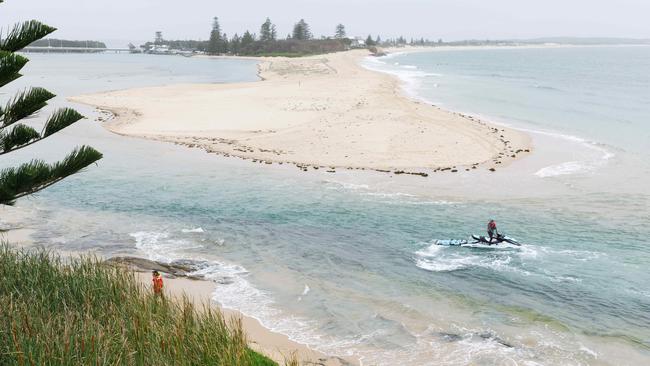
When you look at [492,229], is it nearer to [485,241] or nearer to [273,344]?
[485,241]

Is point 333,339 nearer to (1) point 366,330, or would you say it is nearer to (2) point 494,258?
(1) point 366,330

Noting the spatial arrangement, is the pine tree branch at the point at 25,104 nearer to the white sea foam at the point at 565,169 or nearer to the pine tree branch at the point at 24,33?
the pine tree branch at the point at 24,33

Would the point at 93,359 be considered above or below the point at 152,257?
above

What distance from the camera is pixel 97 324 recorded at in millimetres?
9273

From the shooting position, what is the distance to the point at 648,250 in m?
18.8

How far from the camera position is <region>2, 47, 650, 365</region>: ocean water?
13.3 m

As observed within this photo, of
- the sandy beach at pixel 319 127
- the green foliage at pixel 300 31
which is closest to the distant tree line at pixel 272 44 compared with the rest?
the green foliage at pixel 300 31

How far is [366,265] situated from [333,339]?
4.77 metres

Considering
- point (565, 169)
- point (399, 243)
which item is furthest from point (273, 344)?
point (565, 169)

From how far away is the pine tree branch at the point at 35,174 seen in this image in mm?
11180

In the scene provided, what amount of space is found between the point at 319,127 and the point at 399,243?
1963 cm

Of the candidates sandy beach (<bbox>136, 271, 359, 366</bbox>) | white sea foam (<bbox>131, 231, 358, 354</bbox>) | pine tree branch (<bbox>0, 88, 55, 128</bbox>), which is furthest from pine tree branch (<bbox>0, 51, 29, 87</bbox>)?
white sea foam (<bbox>131, 231, 358, 354</bbox>)

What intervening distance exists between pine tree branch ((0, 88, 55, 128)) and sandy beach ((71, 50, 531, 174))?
18.2 meters

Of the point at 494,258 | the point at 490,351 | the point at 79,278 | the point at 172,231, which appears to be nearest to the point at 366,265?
the point at 494,258
